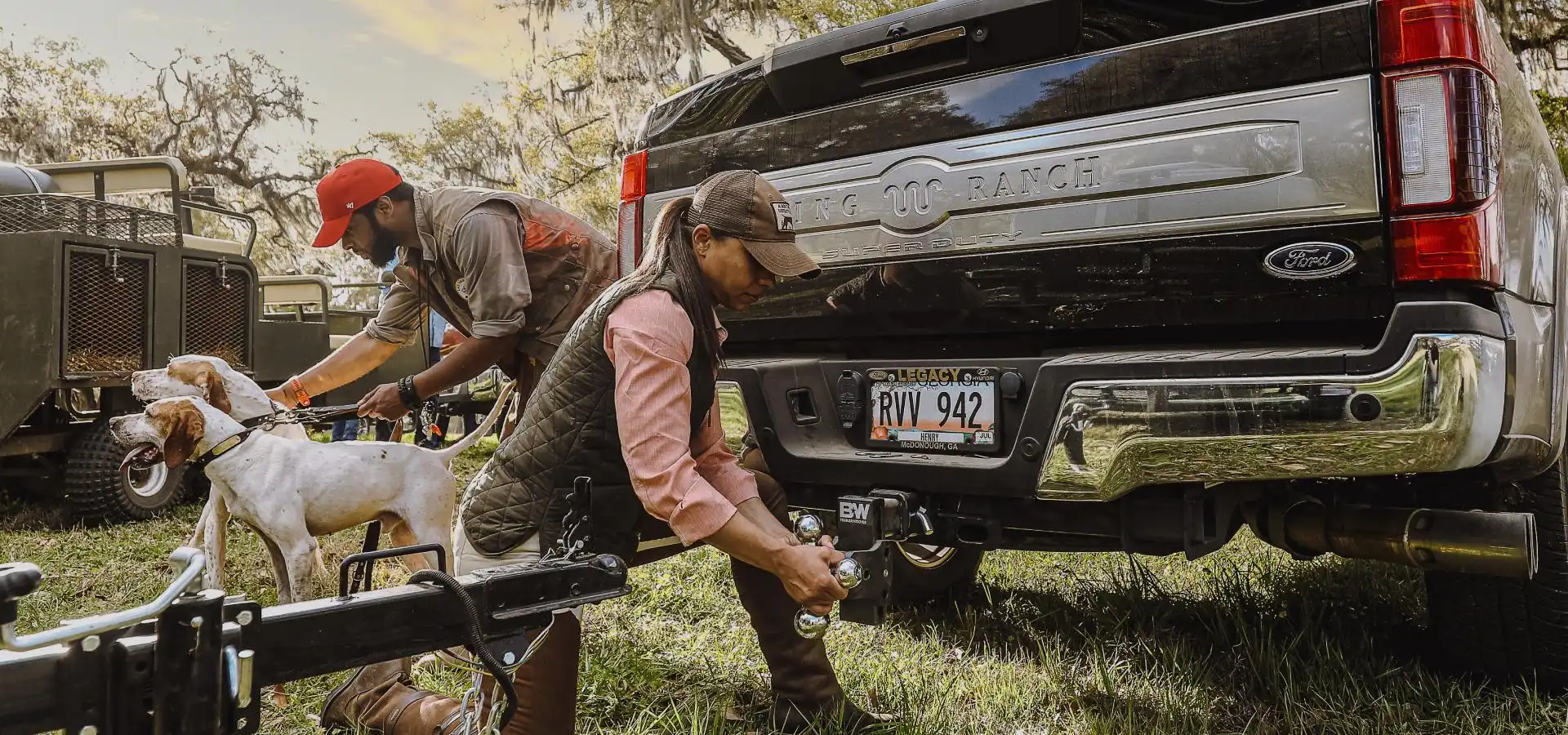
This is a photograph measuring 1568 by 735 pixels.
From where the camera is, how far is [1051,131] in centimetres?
238

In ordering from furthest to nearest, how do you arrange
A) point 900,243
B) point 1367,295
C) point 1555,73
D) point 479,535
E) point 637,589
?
point 1555,73
point 637,589
point 900,243
point 479,535
point 1367,295

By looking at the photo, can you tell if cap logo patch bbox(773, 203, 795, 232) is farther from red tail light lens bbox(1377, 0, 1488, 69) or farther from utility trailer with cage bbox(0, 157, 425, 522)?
utility trailer with cage bbox(0, 157, 425, 522)

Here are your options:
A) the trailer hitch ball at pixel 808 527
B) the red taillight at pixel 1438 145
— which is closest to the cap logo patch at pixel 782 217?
the trailer hitch ball at pixel 808 527

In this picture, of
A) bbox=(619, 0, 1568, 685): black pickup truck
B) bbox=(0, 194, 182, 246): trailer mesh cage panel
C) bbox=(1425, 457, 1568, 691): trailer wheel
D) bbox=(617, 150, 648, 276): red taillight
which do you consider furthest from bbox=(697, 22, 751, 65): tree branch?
bbox=(1425, 457, 1568, 691): trailer wheel

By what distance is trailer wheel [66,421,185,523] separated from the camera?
599 cm

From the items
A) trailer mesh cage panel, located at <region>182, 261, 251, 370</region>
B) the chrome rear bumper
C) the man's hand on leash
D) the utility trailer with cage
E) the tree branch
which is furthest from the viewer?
the tree branch

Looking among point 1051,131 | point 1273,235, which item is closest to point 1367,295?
point 1273,235

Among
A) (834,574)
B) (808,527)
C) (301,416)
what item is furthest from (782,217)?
(301,416)

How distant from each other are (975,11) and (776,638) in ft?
5.39

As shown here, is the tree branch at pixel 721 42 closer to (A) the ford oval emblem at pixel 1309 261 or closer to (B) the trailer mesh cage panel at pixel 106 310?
(B) the trailer mesh cage panel at pixel 106 310

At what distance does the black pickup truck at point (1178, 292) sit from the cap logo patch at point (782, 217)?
0.40 m

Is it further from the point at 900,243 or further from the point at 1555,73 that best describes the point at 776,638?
the point at 1555,73

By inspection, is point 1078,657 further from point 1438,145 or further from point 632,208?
point 632,208

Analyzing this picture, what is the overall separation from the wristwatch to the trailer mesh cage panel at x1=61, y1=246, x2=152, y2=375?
3.81 metres
